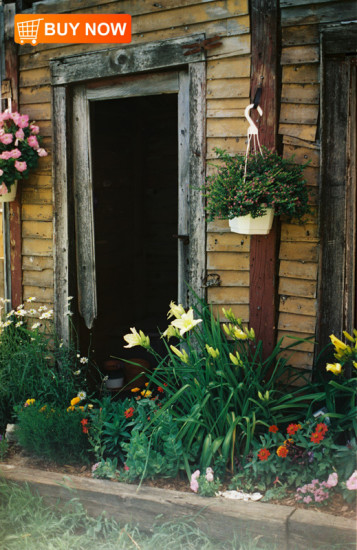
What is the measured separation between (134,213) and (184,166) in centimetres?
279

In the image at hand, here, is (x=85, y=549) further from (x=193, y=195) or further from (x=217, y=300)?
(x=193, y=195)

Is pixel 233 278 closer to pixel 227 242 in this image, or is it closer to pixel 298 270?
pixel 227 242

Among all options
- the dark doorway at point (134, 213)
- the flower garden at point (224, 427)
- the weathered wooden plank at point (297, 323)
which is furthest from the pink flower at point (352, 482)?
the dark doorway at point (134, 213)

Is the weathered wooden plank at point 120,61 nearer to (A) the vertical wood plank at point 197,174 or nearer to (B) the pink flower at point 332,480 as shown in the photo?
(A) the vertical wood plank at point 197,174

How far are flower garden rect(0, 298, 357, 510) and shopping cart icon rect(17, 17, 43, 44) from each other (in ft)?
8.66

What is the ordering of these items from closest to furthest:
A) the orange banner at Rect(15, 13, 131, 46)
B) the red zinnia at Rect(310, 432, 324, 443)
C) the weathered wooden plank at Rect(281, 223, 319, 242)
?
the red zinnia at Rect(310, 432, 324, 443) → the weathered wooden plank at Rect(281, 223, 319, 242) → the orange banner at Rect(15, 13, 131, 46)

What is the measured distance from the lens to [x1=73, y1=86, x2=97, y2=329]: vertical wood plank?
15.7 ft

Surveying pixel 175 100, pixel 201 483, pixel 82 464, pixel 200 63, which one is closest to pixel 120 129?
pixel 175 100

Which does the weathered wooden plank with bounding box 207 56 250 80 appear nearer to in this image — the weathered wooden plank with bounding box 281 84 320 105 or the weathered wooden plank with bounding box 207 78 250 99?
the weathered wooden plank with bounding box 207 78 250 99

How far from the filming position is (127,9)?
4.40 metres

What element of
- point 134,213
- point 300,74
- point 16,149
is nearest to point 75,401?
point 16,149

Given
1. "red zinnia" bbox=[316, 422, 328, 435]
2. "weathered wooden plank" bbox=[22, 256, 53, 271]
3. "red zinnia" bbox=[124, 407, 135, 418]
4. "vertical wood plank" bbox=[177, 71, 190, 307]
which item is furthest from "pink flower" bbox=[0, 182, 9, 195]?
"red zinnia" bbox=[316, 422, 328, 435]

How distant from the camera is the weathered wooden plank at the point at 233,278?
13.3ft

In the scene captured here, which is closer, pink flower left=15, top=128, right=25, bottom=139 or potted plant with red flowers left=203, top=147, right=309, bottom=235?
potted plant with red flowers left=203, top=147, right=309, bottom=235
